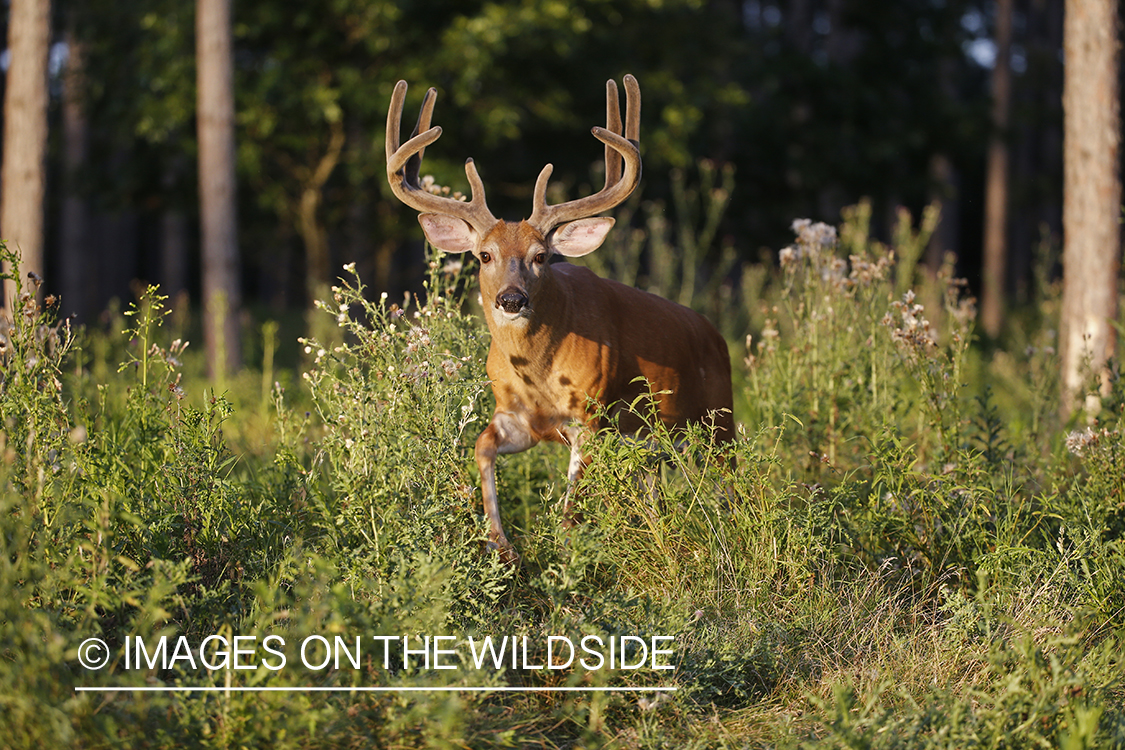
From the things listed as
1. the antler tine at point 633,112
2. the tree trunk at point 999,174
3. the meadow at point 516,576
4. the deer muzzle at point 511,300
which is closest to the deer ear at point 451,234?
the meadow at point 516,576

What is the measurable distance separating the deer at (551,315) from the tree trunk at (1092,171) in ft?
11.7

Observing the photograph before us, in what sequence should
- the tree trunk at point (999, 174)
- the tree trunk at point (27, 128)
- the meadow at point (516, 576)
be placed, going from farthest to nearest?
the tree trunk at point (999, 174) < the tree trunk at point (27, 128) < the meadow at point (516, 576)

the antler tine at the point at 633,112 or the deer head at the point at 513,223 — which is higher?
the antler tine at the point at 633,112

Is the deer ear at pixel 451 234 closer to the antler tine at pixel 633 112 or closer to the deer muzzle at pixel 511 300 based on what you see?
the deer muzzle at pixel 511 300

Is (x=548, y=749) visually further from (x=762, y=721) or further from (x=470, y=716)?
(x=762, y=721)

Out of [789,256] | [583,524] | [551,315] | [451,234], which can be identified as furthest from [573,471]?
[789,256]

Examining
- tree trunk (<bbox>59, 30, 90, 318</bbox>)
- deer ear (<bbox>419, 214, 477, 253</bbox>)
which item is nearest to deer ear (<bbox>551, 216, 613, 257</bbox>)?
deer ear (<bbox>419, 214, 477, 253</bbox>)

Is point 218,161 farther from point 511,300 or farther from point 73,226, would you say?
point 73,226

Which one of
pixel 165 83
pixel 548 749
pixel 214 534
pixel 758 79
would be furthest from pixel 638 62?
pixel 548 749

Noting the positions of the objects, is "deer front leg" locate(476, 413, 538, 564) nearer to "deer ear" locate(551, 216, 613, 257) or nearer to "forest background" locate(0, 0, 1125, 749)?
"forest background" locate(0, 0, 1125, 749)

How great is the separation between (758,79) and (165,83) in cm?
893

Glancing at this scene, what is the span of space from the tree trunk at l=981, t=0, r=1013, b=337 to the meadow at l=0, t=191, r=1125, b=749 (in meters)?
12.6

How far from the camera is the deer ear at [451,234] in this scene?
187 inches

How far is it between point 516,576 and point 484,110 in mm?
8553
